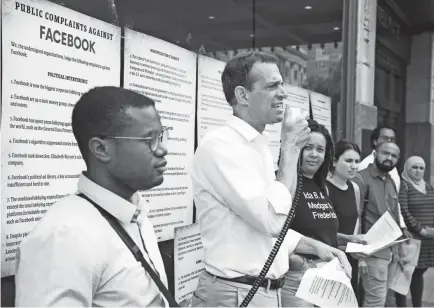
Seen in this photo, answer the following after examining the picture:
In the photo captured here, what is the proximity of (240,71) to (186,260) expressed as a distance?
1.85 meters

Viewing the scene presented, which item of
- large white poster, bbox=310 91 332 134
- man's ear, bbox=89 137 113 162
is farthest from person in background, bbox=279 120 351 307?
large white poster, bbox=310 91 332 134

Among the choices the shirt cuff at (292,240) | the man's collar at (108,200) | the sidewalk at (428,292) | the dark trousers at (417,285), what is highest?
the man's collar at (108,200)

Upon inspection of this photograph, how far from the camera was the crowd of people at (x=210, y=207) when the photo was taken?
1.44 metres

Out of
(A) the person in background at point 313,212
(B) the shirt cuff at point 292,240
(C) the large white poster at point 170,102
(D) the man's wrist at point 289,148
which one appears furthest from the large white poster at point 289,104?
(D) the man's wrist at point 289,148

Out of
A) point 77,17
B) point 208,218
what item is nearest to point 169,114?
point 77,17

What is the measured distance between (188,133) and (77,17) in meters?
1.35

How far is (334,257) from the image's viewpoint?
306 cm

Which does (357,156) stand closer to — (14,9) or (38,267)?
(14,9)

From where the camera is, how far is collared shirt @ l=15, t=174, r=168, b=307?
1401 mm

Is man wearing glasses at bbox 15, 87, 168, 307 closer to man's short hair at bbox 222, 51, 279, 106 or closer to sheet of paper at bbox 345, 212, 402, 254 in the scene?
man's short hair at bbox 222, 51, 279, 106

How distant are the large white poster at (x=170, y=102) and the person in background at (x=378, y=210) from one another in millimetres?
2260

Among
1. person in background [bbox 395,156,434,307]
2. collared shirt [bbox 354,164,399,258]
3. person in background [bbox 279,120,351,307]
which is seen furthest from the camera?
person in background [bbox 395,156,434,307]

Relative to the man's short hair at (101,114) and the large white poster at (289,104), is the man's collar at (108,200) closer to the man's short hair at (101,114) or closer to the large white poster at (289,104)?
the man's short hair at (101,114)

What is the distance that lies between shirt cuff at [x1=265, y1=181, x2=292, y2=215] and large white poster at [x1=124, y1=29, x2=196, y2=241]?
1.33 metres
